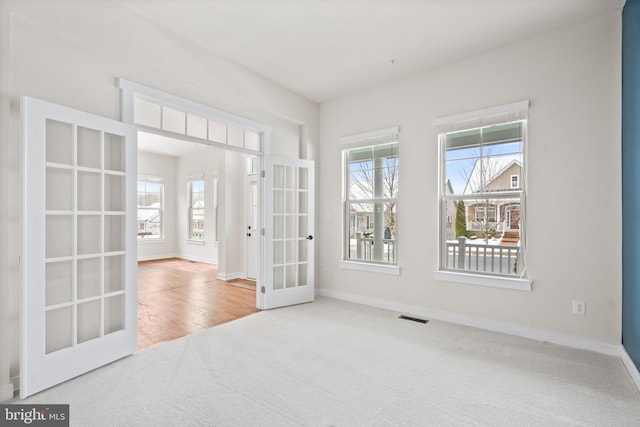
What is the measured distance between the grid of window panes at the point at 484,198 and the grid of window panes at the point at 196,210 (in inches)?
272

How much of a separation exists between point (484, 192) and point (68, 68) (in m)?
4.11

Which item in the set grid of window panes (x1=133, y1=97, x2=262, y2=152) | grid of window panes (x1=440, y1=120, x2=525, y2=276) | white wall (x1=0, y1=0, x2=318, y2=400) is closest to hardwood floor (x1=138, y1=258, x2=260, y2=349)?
white wall (x1=0, y1=0, x2=318, y2=400)

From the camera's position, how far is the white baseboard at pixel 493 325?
284 cm

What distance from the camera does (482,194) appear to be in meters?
3.49

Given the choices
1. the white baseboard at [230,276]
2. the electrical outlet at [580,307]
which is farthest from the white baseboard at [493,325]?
the white baseboard at [230,276]

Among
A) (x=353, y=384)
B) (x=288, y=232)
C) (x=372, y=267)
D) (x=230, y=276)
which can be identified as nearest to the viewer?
(x=353, y=384)

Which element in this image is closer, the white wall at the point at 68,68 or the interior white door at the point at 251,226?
the white wall at the point at 68,68

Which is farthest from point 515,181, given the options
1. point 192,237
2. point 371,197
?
point 192,237

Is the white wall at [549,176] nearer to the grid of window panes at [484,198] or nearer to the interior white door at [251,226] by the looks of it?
the grid of window panes at [484,198]

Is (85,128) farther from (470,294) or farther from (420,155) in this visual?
(470,294)

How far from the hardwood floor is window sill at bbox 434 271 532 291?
2.47m

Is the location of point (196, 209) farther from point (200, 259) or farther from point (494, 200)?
point (494, 200)

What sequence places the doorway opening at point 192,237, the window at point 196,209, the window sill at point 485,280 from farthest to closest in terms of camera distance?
the window at point 196,209 → the doorway opening at point 192,237 → the window sill at point 485,280

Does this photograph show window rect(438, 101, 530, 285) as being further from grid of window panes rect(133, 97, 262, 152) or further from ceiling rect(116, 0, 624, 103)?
grid of window panes rect(133, 97, 262, 152)
